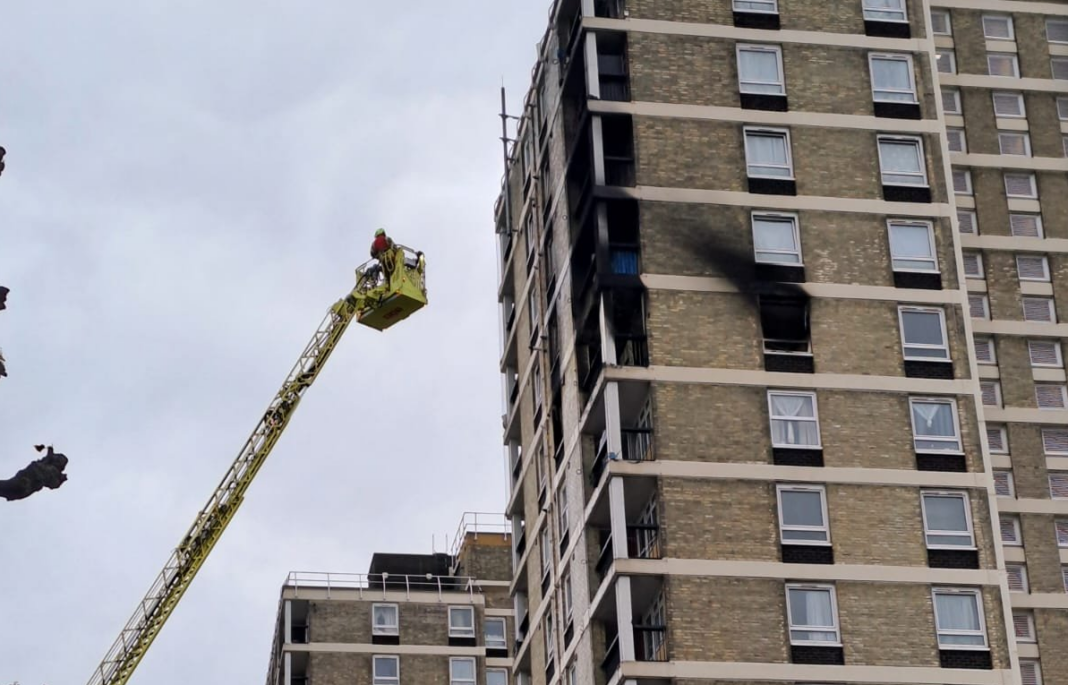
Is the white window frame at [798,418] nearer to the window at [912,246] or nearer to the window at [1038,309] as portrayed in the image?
the window at [912,246]

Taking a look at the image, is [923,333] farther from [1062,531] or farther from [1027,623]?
[1062,531]

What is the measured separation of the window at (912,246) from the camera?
67500 millimetres

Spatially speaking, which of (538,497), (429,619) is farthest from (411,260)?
(429,619)

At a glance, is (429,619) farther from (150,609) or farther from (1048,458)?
(1048,458)

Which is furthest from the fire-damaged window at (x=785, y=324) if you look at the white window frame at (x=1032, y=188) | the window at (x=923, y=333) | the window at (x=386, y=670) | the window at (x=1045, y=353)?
the window at (x=386, y=670)

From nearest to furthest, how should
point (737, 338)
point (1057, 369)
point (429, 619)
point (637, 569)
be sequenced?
1. point (637, 569)
2. point (737, 338)
3. point (1057, 369)
4. point (429, 619)

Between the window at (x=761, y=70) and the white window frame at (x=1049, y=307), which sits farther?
the white window frame at (x=1049, y=307)

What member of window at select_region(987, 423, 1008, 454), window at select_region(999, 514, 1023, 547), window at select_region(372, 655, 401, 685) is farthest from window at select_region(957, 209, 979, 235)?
window at select_region(372, 655, 401, 685)

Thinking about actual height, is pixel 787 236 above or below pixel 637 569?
above

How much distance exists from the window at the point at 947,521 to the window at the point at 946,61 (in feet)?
92.5

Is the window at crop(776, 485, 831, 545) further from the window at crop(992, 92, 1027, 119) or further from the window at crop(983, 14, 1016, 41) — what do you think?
the window at crop(983, 14, 1016, 41)

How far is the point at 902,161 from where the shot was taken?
69.5 meters

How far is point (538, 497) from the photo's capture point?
7562cm

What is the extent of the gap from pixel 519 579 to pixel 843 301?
18.6 metres
